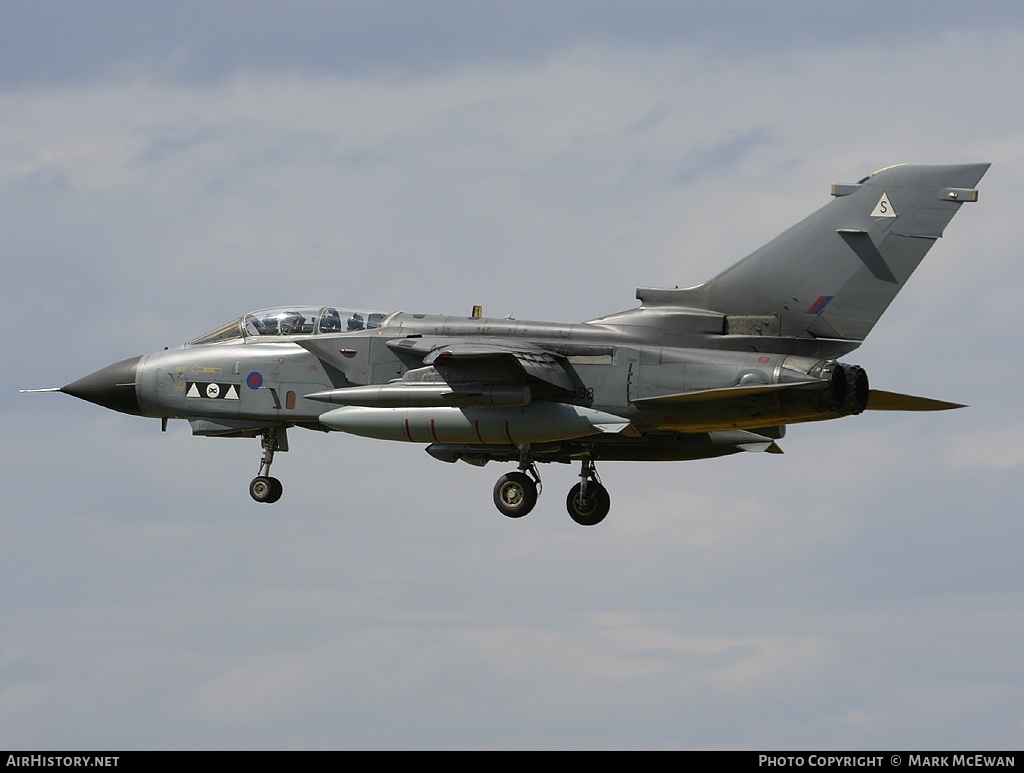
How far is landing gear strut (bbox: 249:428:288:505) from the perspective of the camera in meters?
30.6

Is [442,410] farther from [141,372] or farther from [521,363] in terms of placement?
[141,372]

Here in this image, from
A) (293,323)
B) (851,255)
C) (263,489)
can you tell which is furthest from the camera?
(263,489)

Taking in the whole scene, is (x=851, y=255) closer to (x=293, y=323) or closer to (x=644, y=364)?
(x=644, y=364)

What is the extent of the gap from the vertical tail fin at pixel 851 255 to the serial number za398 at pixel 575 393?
7.51ft

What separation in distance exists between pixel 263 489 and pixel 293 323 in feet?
8.96

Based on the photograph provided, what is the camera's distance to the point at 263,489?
Result: 30.7 m

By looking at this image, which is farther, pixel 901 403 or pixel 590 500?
pixel 590 500

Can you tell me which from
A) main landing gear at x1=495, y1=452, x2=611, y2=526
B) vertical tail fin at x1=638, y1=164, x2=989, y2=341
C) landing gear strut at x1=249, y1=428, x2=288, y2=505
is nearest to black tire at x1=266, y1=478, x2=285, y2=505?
landing gear strut at x1=249, y1=428, x2=288, y2=505

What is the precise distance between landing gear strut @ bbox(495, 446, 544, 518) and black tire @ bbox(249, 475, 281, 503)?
377cm

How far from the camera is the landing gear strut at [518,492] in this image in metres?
29.5

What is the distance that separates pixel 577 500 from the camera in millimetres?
30594

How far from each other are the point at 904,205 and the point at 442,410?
720 centimetres

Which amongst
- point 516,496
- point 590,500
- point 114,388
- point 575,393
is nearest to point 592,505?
point 590,500

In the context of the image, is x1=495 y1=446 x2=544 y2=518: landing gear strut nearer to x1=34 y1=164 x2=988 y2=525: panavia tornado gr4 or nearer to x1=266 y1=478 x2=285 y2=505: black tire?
x1=34 y1=164 x2=988 y2=525: panavia tornado gr4
